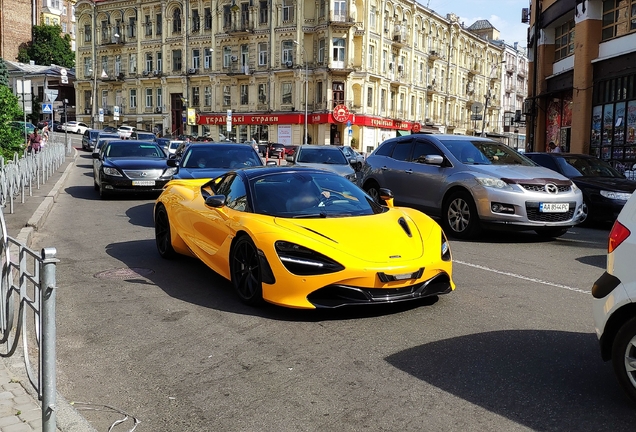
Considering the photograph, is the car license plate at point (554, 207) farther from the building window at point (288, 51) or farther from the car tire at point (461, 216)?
the building window at point (288, 51)

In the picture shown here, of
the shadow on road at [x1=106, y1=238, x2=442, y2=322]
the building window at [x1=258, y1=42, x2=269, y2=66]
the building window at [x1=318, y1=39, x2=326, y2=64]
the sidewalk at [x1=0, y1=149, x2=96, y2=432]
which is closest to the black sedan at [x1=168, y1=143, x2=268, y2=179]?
the shadow on road at [x1=106, y1=238, x2=442, y2=322]

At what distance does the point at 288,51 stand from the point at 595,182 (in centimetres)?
4825

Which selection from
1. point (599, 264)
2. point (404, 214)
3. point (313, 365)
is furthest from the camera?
point (599, 264)

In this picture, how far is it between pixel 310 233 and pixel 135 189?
38.4ft

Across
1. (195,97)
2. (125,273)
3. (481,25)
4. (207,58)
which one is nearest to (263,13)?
(207,58)

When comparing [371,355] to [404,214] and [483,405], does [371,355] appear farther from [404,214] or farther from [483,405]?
[404,214]

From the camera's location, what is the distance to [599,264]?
29.1ft

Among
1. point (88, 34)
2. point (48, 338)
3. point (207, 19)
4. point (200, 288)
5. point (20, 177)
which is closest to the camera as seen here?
point (48, 338)

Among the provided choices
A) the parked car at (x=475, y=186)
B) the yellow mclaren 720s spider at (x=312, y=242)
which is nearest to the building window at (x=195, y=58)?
the parked car at (x=475, y=186)

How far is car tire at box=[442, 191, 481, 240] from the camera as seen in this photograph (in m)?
10.7

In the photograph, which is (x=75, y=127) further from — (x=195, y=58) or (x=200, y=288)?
(x=200, y=288)

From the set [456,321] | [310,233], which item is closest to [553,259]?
[456,321]

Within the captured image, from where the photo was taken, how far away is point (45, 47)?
318 feet

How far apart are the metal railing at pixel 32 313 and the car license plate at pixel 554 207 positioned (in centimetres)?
794
